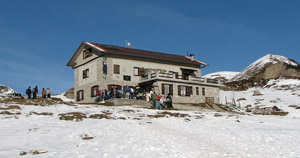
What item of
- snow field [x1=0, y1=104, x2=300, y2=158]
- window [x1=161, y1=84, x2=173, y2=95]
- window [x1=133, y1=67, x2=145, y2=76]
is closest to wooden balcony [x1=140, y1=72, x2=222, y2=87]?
window [x1=133, y1=67, x2=145, y2=76]

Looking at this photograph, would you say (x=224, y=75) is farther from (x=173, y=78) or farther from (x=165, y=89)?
(x=165, y=89)

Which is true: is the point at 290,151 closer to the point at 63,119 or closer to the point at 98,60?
the point at 63,119

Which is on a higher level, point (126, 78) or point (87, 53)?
point (87, 53)

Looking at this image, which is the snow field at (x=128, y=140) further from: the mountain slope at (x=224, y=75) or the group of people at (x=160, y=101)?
the mountain slope at (x=224, y=75)

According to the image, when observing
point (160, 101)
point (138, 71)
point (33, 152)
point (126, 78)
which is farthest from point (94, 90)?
point (33, 152)

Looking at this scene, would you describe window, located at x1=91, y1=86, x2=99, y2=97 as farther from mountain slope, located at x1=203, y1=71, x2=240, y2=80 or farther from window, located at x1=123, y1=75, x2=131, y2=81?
mountain slope, located at x1=203, y1=71, x2=240, y2=80

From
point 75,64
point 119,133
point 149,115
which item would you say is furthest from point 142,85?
point 119,133

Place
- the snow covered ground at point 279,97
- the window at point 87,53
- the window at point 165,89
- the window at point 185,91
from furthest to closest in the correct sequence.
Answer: the snow covered ground at point 279,97
the window at point 87,53
the window at point 185,91
the window at point 165,89

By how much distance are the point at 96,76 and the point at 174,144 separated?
1204 inches

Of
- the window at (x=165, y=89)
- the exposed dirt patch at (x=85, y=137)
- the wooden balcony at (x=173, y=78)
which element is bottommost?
the exposed dirt patch at (x=85, y=137)

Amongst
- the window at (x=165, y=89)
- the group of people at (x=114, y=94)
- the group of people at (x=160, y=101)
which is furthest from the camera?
the window at (x=165, y=89)

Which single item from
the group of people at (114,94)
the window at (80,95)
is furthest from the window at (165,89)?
the window at (80,95)

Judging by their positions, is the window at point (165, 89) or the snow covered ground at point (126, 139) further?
the window at point (165, 89)

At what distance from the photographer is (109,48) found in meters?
46.0
